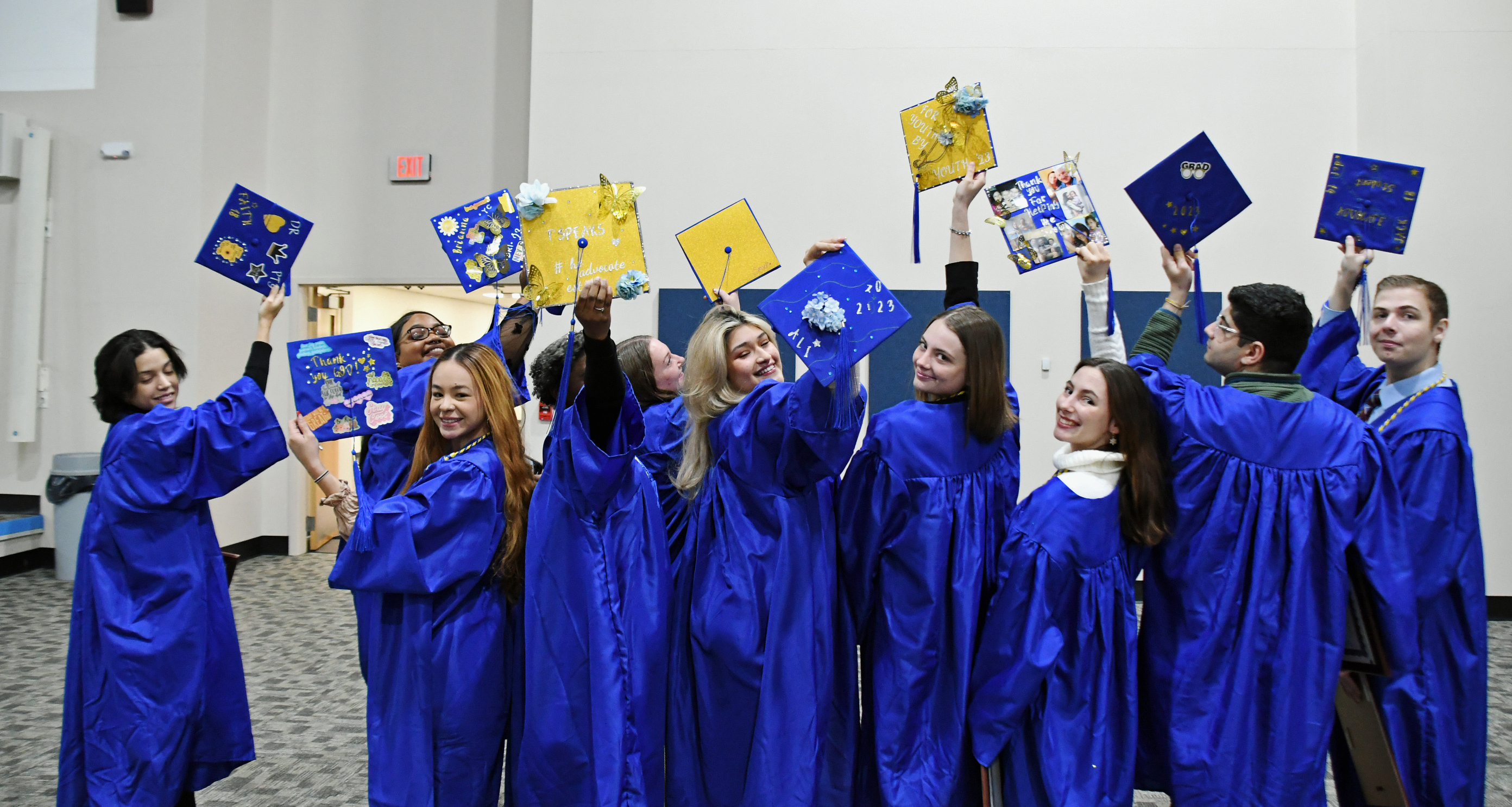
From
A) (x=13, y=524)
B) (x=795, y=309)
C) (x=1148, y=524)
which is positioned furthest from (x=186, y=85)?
(x=1148, y=524)

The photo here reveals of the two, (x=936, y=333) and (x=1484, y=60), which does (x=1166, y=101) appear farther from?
(x=936, y=333)

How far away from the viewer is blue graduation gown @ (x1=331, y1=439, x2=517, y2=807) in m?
1.81

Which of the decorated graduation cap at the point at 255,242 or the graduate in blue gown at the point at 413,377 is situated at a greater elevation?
the decorated graduation cap at the point at 255,242

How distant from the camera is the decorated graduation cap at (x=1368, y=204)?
2.44m

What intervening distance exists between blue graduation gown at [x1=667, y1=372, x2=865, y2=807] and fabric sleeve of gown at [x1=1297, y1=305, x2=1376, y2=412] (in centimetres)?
160

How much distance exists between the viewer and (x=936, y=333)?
6.18ft

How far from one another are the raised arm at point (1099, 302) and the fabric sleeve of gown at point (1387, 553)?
56 cm

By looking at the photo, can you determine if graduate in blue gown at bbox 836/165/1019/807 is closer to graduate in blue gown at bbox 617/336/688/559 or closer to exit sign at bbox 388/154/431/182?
graduate in blue gown at bbox 617/336/688/559

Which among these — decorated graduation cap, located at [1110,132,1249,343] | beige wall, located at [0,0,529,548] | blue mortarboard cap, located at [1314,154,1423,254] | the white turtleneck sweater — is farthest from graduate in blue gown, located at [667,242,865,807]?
beige wall, located at [0,0,529,548]

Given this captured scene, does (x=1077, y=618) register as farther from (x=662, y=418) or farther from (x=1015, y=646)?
(x=662, y=418)

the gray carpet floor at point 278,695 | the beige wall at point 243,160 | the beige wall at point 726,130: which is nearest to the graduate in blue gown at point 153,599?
the gray carpet floor at point 278,695

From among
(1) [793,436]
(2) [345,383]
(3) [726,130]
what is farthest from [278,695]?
(3) [726,130]

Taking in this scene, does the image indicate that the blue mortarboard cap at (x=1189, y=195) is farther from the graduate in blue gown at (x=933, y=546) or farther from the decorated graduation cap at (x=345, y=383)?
the decorated graduation cap at (x=345, y=383)

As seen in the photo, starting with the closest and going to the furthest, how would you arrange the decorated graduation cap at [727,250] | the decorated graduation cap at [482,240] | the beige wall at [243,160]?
the decorated graduation cap at [727,250] < the decorated graduation cap at [482,240] < the beige wall at [243,160]
